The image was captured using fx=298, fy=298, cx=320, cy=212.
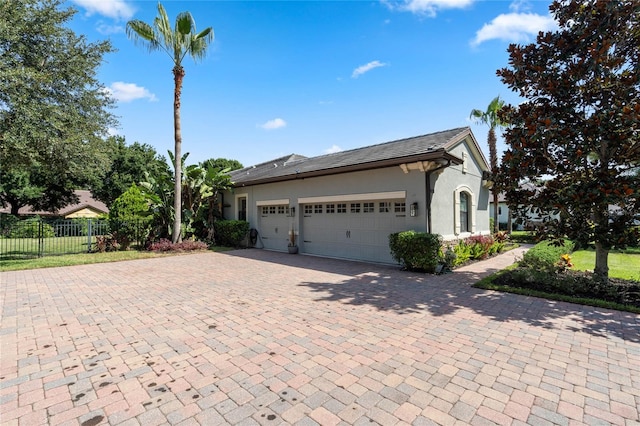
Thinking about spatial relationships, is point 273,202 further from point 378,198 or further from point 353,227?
point 378,198

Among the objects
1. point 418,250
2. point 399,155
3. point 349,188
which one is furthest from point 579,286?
point 349,188

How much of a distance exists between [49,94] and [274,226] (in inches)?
390

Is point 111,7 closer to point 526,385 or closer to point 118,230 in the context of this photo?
point 118,230

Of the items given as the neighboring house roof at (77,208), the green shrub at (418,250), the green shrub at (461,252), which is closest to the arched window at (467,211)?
the green shrub at (461,252)

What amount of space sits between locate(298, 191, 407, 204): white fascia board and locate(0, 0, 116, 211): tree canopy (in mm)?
9062

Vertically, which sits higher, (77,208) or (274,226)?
(77,208)

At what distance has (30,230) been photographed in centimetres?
1514

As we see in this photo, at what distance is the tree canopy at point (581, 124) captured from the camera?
6074 millimetres

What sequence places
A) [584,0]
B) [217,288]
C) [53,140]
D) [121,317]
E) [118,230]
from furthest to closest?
1. [118,230]
2. [53,140]
3. [217,288]
4. [584,0]
5. [121,317]

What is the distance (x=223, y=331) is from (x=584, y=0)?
10.2 metres

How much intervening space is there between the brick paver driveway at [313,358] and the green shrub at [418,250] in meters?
1.76

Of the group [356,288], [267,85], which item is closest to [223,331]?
[356,288]

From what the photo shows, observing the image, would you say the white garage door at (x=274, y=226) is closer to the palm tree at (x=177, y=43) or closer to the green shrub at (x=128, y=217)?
the palm tree at (x=177, y=43)

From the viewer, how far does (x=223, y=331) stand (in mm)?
4539
